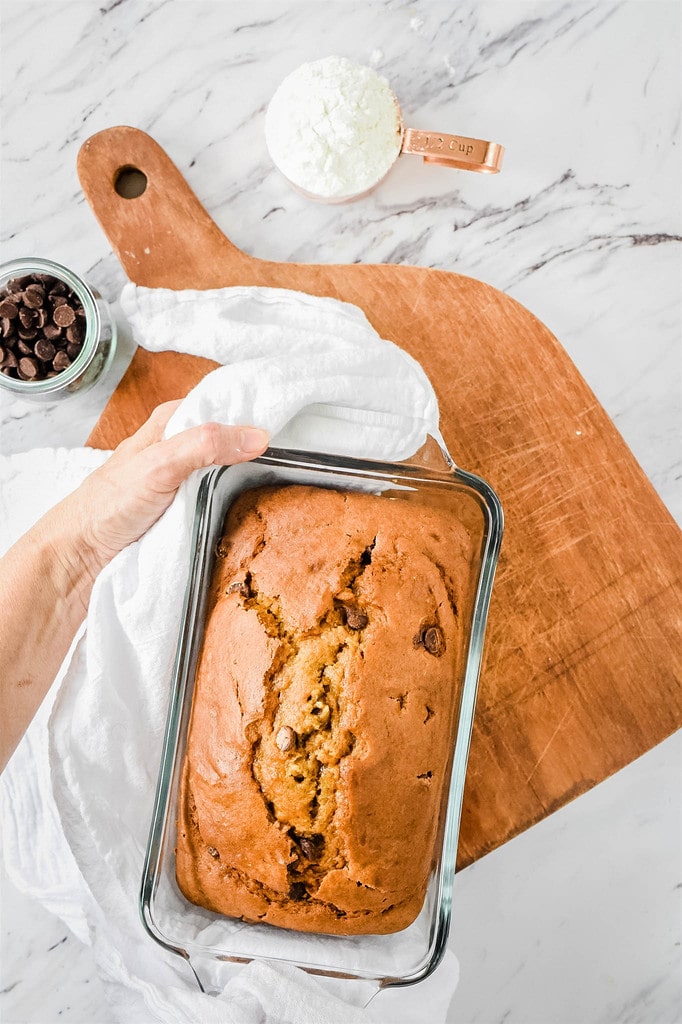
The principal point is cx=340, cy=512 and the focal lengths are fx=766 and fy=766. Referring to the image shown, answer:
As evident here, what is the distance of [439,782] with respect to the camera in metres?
1.19

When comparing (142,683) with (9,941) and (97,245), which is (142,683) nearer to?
(9,941)

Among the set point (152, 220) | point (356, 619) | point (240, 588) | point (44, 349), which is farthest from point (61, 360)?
point (356, 619)

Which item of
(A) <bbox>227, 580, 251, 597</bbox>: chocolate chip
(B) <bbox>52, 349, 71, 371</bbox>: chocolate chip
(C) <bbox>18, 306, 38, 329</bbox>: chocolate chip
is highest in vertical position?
(C) <bbox>18, 306, 38, 329</bbox>: chocolate chip

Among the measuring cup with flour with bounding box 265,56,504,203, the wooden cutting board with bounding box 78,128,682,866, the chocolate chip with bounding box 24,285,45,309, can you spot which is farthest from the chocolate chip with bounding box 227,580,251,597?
the measuring cup with flour with bounding box 265,56,504,203

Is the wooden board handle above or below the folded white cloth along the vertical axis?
above

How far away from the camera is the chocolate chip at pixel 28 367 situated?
1399mm

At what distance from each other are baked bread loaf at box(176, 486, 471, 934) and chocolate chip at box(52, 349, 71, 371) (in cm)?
49

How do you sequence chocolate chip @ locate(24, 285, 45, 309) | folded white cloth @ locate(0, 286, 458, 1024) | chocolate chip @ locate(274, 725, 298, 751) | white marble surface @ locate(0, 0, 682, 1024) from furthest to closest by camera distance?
white marble surface @ locate(0, 0, 682, 1024) < chocolate chip @ locate(24, 285, 45, 309) < folded white cloth @ locate(0, 286, 458, 1024) < chocolate chip @ locate(274, 725, 298, 751)

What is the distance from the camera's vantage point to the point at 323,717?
43.3 inches

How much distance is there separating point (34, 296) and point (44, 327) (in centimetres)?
6

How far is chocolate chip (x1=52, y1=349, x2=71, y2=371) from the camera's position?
1.41 meters

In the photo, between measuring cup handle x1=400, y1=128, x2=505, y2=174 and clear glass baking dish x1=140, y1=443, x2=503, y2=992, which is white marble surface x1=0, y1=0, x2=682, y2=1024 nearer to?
measuring cup handle x1=400, y1=128, x2=505, y2=174

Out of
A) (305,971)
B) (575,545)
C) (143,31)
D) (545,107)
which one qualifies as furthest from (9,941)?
(545,107)

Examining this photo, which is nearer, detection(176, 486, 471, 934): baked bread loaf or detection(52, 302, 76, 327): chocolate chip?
detection(176, 486, 471, 934): baked bread loaf
